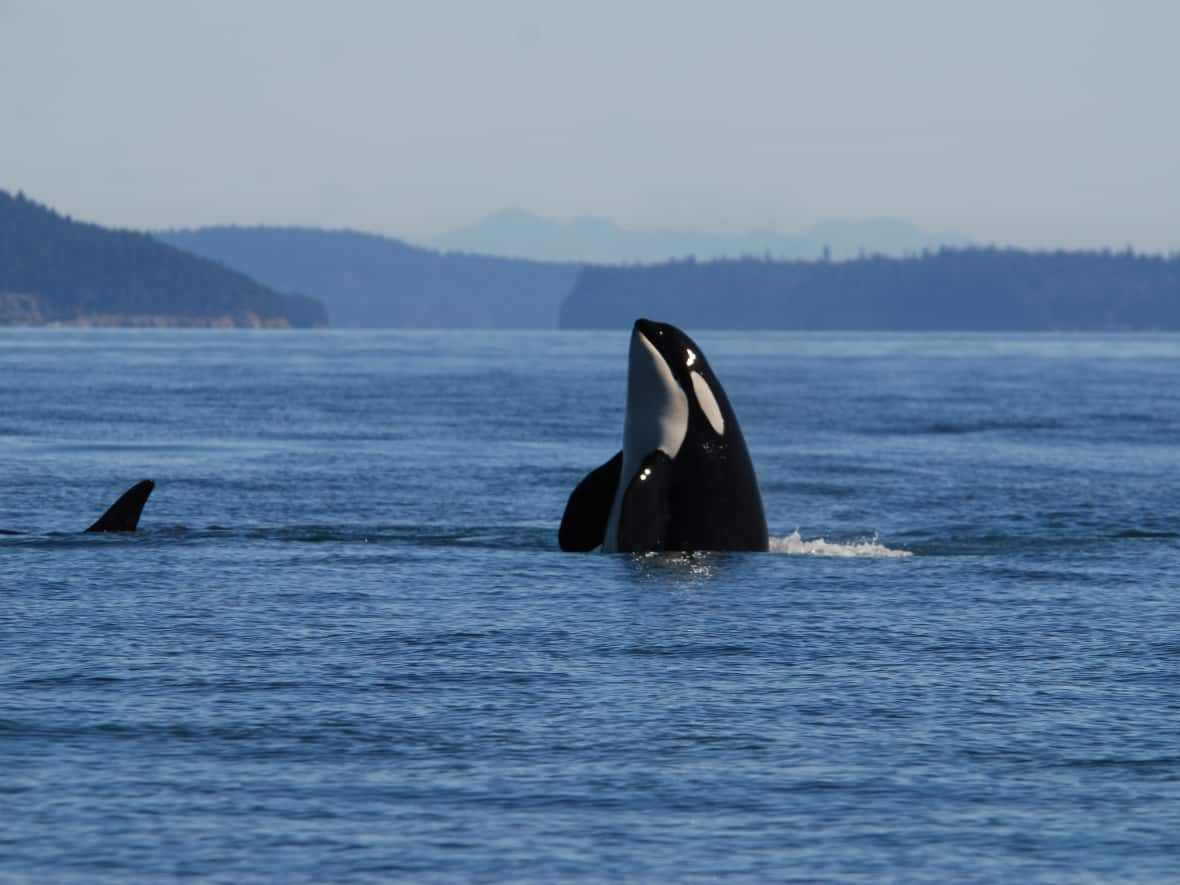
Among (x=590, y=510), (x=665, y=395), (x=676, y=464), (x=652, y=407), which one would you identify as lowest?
(x=590, y=510)

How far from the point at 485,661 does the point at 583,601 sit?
2.82 meters

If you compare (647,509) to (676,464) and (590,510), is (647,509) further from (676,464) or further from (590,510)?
(590,510)

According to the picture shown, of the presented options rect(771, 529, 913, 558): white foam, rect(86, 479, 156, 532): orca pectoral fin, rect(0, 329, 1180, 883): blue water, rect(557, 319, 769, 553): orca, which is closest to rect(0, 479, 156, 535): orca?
rect(86, 479, 156, 532): orca pectoral fin

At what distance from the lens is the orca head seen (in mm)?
18672

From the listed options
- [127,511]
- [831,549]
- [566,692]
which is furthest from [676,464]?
[566,692]

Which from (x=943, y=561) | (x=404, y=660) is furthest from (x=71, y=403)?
(x=404, y=660)

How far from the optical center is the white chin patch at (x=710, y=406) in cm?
1872

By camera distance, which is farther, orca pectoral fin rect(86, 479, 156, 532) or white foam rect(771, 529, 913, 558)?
white foam rect(771, 529, 913, 558)

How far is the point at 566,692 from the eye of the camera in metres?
12.5

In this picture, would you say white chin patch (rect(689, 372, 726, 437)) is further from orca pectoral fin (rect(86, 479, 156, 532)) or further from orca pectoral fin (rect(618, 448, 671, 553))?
orca pectoral fin (rect(86, 479, 156, 532))

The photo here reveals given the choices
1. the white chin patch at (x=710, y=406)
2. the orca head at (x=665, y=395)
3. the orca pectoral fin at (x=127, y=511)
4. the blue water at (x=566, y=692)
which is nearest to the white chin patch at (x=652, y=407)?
the orca head at (x=665, y=395)

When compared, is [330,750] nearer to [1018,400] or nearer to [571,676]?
[571,676]

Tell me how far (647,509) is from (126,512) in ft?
17.5

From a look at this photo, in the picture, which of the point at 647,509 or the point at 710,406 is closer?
the point at 647,509
